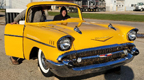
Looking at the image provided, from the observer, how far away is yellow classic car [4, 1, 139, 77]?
116 inches

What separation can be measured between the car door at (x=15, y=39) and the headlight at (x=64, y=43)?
3.99 feet

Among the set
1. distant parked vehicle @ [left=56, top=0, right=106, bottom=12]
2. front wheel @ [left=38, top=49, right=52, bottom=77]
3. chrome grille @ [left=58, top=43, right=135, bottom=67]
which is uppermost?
distant parked vehicle @ [left=56, top=0, right=106, bottom=12]

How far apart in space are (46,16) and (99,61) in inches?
79.7

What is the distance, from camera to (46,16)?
462 cm

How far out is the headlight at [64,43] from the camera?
9.54 feet

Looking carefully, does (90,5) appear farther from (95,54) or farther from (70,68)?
(70,68)

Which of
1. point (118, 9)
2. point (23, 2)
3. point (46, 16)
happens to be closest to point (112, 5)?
point (118, 9)

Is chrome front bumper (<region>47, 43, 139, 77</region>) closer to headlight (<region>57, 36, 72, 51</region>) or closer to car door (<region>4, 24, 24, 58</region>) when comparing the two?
headlight (<region>57, 36, 72, 51</region>)

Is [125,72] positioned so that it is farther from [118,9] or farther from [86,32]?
[118,9]

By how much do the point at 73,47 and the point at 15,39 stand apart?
4.92ft

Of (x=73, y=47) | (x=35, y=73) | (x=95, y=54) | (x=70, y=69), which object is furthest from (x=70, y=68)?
(x=35, y=73)

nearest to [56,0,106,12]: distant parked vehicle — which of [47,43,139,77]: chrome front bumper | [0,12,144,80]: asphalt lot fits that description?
[0,12,144,80]: asphalt lot

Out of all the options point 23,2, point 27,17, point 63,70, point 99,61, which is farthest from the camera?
point 23,2

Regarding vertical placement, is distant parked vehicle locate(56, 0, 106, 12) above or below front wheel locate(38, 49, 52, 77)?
above
